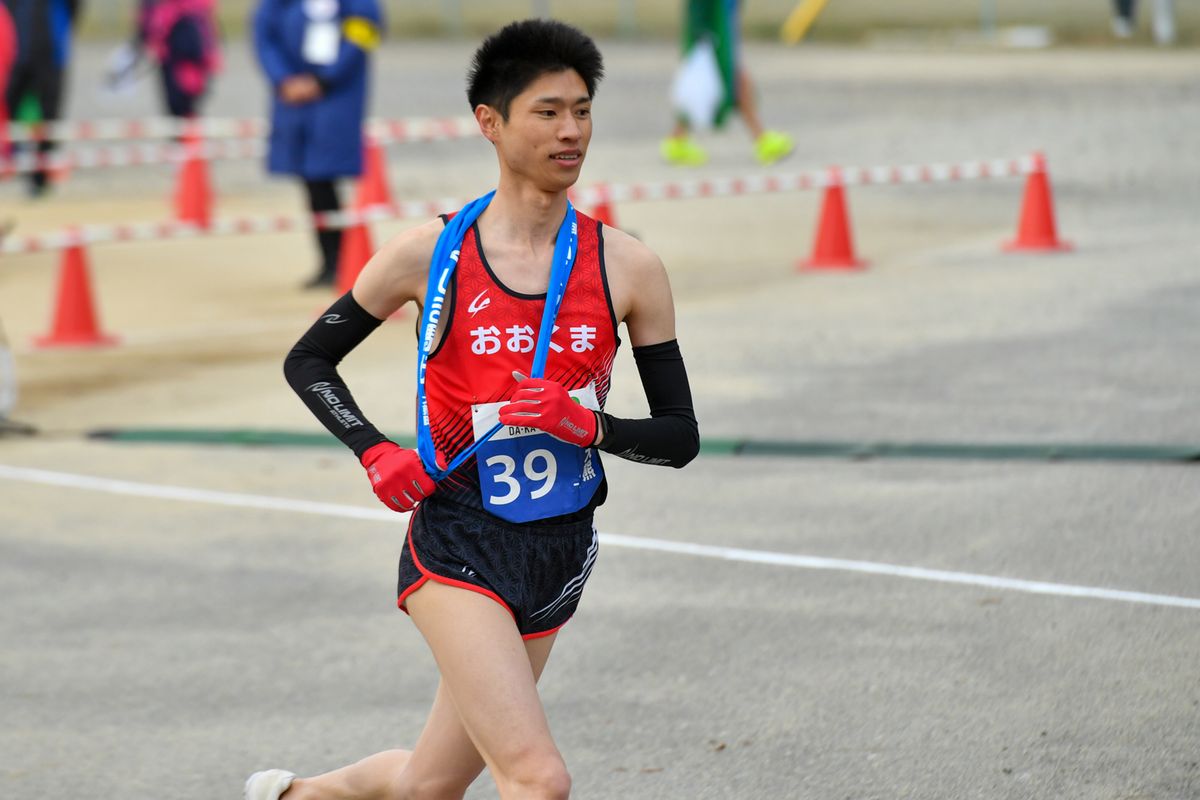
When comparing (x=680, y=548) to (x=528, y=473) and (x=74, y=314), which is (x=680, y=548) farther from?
(x=74, y=314)

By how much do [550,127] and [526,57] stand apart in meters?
0.15

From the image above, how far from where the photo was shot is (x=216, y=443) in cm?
909

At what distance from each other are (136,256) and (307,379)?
11.5 m

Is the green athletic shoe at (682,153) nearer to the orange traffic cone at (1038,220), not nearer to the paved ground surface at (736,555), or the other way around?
the paved ground surface at (736,555)

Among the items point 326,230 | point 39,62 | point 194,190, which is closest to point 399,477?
point 326,230

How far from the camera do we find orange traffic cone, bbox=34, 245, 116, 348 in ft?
38.1

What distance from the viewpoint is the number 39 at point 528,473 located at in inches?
155

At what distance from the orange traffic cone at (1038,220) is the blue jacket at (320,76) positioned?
15.0 feet

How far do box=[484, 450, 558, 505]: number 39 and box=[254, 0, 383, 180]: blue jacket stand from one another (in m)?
9.45

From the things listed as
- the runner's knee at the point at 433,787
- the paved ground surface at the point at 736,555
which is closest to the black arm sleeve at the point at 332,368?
the runner's knee at the point at 433,787

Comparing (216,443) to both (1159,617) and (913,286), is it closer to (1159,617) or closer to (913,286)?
(1159,617)

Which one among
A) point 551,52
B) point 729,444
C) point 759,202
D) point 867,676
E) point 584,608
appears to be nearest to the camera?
point 551,52

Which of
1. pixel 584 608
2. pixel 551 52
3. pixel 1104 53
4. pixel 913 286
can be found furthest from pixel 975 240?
pixel 1104 53

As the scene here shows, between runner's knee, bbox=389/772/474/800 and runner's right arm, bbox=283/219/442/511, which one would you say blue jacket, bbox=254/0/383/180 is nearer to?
runner's right arm, bbox=283/219/442/511
